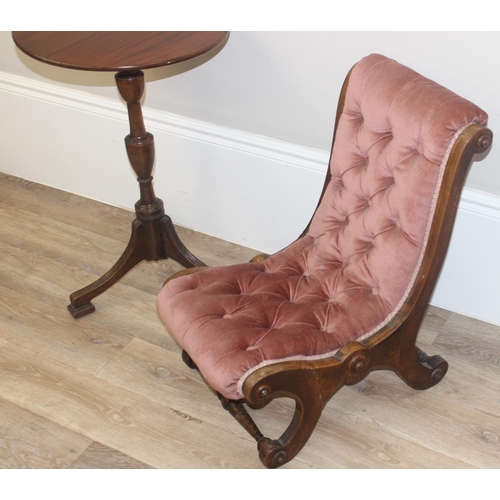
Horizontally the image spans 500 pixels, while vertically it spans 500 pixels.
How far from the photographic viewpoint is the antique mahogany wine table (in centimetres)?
184

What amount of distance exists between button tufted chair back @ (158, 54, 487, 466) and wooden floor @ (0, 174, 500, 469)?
24cm

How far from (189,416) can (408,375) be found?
2.06 ft

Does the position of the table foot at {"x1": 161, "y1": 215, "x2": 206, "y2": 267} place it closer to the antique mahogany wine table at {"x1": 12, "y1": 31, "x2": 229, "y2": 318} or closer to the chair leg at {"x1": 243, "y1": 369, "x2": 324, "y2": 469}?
the antique mahogany wine table at {"x1": 12, "y1": 31, "x2": 229, "y2": 318}

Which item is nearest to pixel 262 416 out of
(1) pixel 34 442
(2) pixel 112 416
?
(2) pixel 112 416

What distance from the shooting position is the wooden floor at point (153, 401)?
1.88m

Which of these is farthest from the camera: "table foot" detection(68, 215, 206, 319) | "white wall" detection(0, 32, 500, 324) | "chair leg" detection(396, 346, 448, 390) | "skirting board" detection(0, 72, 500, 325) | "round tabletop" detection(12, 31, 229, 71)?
"table foot" detection(68, 215, 206, 319)

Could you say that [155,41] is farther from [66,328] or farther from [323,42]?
[66,328]

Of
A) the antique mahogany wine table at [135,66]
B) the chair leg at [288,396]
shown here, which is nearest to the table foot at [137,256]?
the antique mahogany wine table at [135,66]

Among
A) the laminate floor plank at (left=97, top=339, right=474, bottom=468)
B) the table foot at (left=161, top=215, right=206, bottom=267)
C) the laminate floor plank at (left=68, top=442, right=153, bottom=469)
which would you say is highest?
the table foot at (left=161, top=215, right=206, bottom=267)

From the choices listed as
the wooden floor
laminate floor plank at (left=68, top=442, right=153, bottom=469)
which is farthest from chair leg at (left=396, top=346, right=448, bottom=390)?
laminate floor plank at (left=68, top=442, right=153, bottom=469)

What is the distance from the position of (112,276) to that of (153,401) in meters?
0.52

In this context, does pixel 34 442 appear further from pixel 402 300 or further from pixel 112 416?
pixel 402 300

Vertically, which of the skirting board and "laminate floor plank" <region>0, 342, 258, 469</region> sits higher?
the skirting board
